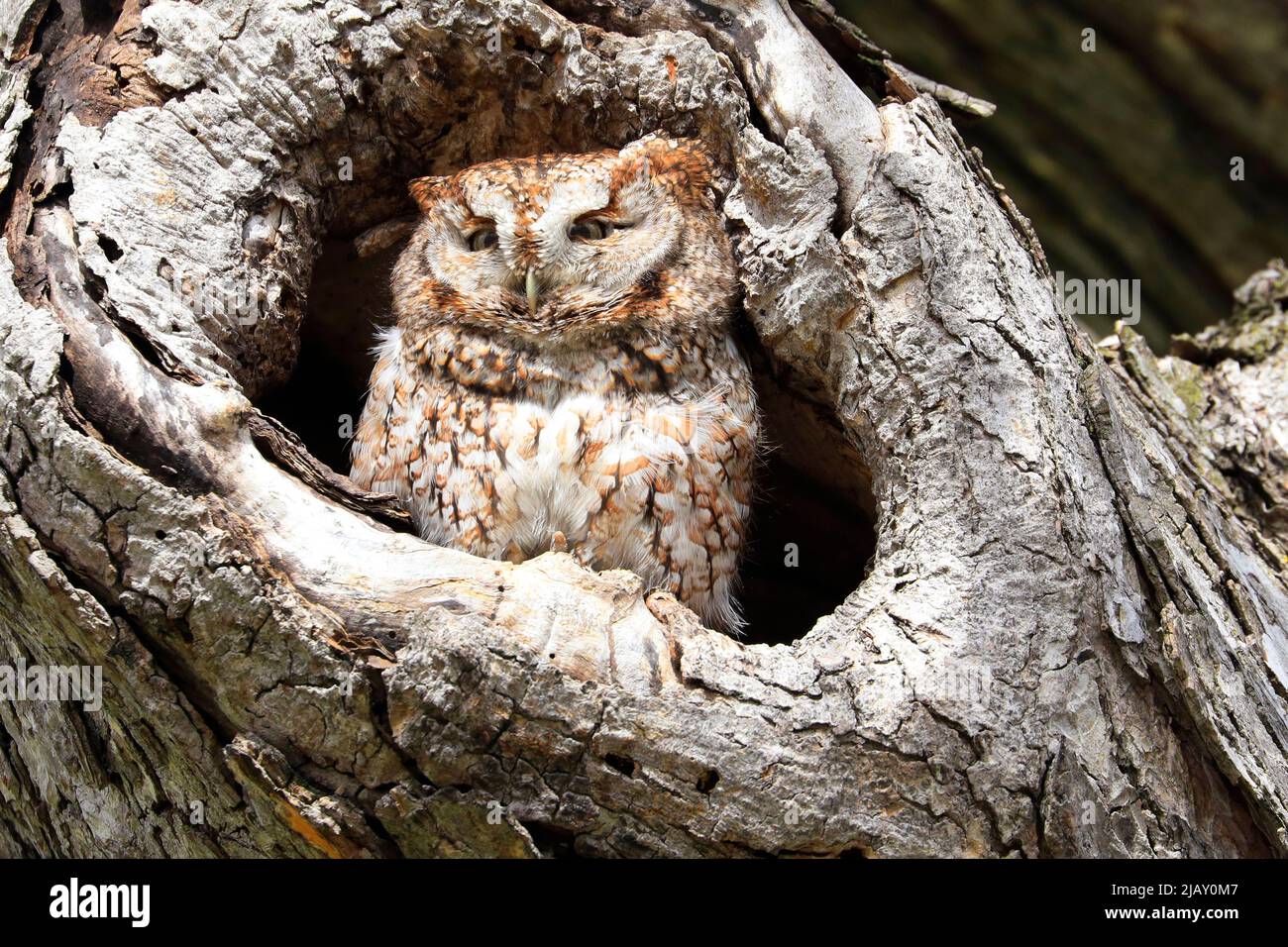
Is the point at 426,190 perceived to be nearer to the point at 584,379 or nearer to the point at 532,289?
the point at 532,289

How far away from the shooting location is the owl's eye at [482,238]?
2789 millimetres

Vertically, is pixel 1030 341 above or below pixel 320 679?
above

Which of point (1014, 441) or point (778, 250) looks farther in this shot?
point (778, 250)

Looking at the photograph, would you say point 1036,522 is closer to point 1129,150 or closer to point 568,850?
point 568,850

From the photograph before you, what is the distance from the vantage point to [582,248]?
271 centimetres

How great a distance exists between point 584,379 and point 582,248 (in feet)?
1.04

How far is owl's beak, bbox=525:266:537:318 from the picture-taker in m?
2.65

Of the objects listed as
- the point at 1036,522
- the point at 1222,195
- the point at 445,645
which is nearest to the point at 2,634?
the point at 445,645

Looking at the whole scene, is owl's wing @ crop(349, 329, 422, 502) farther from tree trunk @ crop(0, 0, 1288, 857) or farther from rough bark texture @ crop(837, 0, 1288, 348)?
rough bark texture @ crop(837, 0, 1288, 348)

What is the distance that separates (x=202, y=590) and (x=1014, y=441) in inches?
63.3

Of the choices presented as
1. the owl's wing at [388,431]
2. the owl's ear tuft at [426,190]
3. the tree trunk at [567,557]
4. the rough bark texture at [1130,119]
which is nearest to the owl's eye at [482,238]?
the owl's ear tuft at [426,190]

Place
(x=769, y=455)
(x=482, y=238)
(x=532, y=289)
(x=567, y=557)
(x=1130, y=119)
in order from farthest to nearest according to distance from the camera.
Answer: (x=1130, y=119), (x=769, y=455), (x=482, y=238), (x=532, y=289), (x=567, y=557)

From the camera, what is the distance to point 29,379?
206 centimetres

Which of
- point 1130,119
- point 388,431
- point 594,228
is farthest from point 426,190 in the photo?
point 1130,119
